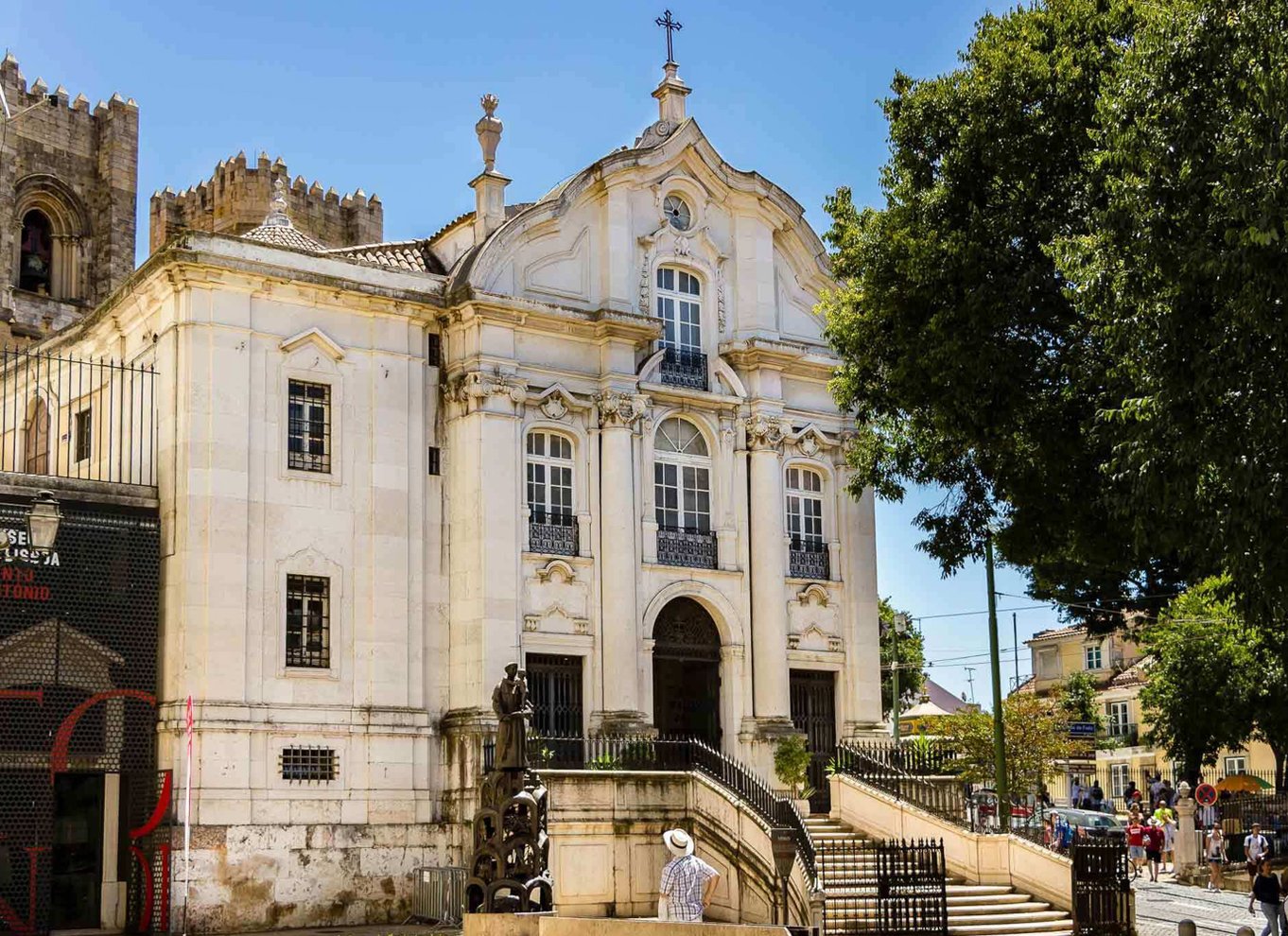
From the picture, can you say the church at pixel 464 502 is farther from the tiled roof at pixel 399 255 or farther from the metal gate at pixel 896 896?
the metal gate at pixel 896 896

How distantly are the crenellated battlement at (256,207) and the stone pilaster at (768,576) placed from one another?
36106 millimetres

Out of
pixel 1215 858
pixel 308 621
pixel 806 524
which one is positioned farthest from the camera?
pixel 1215 858

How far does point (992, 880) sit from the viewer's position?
28594mm

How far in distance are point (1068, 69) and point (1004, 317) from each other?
3655 mm

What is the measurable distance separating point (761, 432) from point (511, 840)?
15986mm

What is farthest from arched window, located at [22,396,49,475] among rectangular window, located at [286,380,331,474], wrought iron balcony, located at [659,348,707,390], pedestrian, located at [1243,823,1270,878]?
pedestrian, located at [1243,823,1270,878]

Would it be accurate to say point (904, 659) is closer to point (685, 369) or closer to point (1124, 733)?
point (1124, 733)

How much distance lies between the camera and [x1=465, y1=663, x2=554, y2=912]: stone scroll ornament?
64.3 feet

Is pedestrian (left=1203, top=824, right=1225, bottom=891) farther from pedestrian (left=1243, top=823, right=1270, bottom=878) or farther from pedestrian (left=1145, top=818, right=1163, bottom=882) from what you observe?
pedestrian (left=1145, top=818, right=1163, bottom=882)

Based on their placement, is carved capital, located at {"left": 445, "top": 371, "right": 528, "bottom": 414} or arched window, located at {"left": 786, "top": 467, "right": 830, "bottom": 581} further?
arched window, located at {"left": 786, "top": 467, "right": 830, "bottom": 581}

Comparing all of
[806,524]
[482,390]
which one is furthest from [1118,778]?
[482,390]

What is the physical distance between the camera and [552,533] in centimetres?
3203

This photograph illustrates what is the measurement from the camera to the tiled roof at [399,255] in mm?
31844

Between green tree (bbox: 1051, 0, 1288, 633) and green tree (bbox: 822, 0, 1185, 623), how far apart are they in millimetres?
2614
